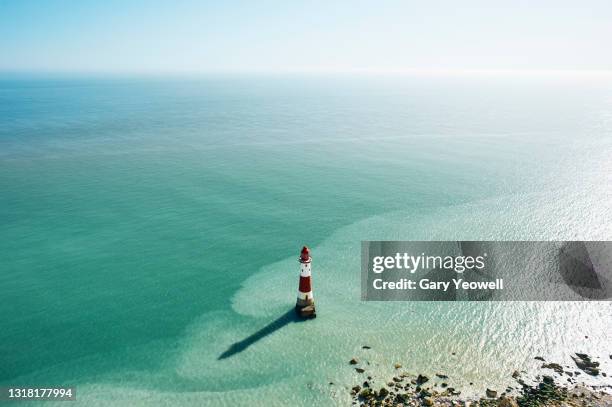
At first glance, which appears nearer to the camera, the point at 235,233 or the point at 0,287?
the point at 0,287

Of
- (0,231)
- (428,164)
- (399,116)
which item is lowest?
(0,231)

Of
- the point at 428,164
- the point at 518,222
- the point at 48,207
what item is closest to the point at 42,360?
the point at 48,207

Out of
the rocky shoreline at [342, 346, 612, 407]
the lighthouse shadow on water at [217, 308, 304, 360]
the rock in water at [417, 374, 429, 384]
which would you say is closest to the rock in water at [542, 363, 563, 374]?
the rocky shoreline at [342, 346, 612, 407]

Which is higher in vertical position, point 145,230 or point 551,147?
point 551,147

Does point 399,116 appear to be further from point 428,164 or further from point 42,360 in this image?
point 42,360

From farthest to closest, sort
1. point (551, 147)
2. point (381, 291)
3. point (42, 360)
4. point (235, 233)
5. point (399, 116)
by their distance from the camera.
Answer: point (399, 116) < point (551, 147) < point (235, 233) < point (381, 291) < point (42, 360)

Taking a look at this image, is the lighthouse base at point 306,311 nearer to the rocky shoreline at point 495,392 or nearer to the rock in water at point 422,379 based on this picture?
the rocky shoreline at point 495,392
